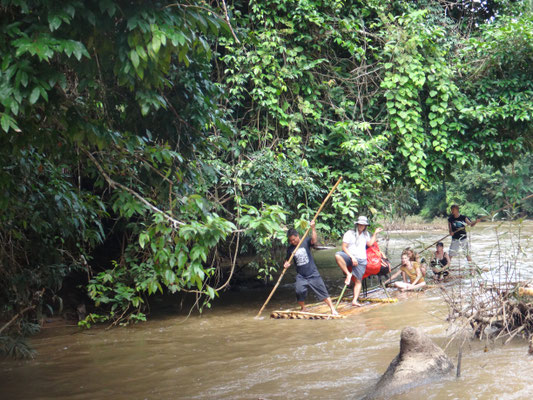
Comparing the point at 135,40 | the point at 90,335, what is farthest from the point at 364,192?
the point at 135,40

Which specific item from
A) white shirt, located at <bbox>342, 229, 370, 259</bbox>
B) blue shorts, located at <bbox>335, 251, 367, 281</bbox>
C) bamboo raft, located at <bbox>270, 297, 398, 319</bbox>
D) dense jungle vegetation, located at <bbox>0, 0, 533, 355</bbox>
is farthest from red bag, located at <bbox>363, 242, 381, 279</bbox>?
dense jungle vegetation, located at <bbox>0, 0, 533, 355</bbox>

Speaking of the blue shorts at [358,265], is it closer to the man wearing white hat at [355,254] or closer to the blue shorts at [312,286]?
the man wearing white hat at [355,254]

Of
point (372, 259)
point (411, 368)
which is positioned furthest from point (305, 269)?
point (411, 368)

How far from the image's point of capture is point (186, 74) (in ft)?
15.0

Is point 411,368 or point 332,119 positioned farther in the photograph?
point 332,119

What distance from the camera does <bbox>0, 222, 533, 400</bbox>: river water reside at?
535 centimetres

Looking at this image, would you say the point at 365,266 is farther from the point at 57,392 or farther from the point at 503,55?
the point at 57,392

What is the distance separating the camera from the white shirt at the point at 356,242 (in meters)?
9.42

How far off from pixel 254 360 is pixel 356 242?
11.2 ft

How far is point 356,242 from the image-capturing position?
9453 mm

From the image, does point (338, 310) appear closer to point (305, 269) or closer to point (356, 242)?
point (305, 269)

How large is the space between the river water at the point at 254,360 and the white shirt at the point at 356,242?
3.21ft

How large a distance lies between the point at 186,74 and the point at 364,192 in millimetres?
5676

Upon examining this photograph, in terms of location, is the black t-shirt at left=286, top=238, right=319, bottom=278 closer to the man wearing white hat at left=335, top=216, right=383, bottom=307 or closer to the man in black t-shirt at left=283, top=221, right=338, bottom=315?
the man in black t-shirt at left=283, top=221, right=338, bottom=315
